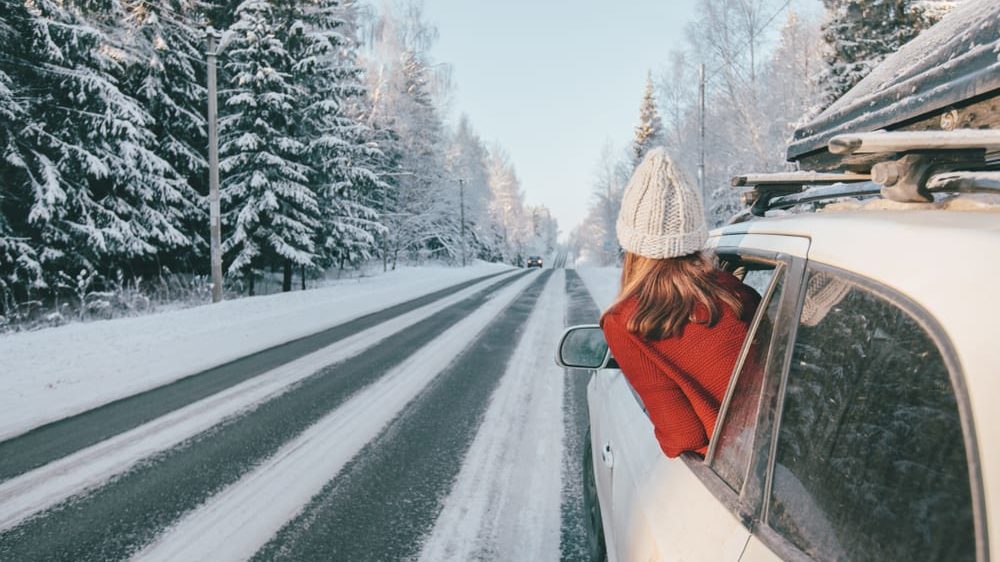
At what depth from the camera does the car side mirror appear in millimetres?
2605

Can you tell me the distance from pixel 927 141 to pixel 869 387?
1.46 feet

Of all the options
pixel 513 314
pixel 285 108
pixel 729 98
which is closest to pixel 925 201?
pixel 513 314

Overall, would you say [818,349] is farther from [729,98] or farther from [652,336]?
[729,98]

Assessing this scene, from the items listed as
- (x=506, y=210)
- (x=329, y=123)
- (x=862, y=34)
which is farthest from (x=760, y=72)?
(x=506, y=210)

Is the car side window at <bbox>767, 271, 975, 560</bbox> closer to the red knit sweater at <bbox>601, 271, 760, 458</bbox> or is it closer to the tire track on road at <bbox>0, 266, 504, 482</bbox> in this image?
the red knit sweater at <bbox>601, 271, 760, 458</bbox>

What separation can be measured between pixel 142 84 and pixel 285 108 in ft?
12.9

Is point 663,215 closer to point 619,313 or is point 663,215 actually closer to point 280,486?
point 619,313

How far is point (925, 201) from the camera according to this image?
1.07m

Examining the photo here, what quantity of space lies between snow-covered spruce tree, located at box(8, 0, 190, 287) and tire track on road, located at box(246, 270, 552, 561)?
40.2 feet

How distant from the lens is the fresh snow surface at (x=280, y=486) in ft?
9.70

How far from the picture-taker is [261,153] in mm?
17516

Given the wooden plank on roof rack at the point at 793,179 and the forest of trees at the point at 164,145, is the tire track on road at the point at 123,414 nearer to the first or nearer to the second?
the wooden plank on roof rack at the point at 793,179

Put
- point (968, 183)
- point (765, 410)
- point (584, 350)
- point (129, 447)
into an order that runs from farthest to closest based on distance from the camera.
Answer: point (129, 447) → point (584, 350) → point (765, 410) → point (968, 183)

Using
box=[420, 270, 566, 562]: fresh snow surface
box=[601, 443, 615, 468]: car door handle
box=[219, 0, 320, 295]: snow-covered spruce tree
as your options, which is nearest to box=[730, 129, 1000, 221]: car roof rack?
box=[601, 443, 615, 468]: car door handle
